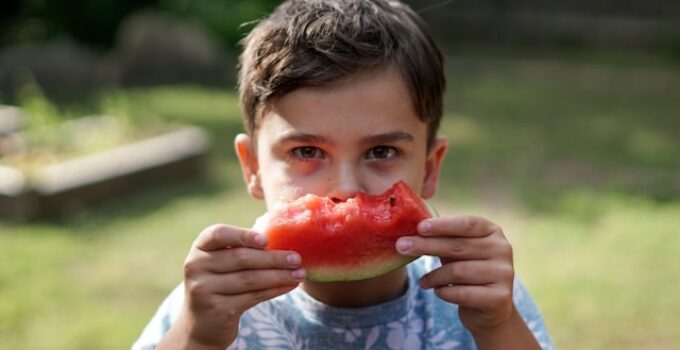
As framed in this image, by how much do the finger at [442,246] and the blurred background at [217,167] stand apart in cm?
113

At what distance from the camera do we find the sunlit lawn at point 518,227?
4.96 meters

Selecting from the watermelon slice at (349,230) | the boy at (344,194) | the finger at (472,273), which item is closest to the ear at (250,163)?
the boy at (344,194)

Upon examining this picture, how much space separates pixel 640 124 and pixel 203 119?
446 centimetres

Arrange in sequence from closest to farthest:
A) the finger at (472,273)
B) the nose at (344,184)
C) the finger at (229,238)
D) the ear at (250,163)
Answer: the finger at (229,238) < the finger at (472,273) < the nose at (344,184) < the ear at (250,163)

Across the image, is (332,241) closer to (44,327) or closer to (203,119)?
(44,327)

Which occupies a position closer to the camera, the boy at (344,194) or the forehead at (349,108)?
the boy at (344,194)

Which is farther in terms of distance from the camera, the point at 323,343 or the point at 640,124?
the point at 640,124

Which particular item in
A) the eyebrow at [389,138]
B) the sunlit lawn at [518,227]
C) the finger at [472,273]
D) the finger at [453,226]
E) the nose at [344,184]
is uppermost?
the eyebrow at [389,138]

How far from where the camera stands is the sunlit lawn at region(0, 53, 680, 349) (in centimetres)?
496

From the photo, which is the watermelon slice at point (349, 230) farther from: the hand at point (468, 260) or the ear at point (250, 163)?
the ear at point (250, 163)

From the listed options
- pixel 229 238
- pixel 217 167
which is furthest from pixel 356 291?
pixel 217 167

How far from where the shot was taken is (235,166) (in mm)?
8219

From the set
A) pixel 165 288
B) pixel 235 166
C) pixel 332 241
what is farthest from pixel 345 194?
pixel 235 166

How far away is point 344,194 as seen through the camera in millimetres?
2314
